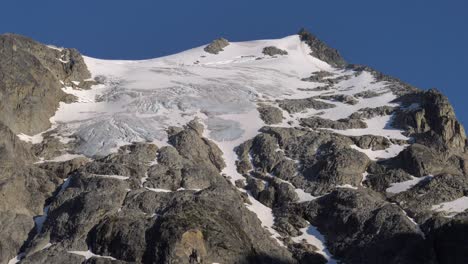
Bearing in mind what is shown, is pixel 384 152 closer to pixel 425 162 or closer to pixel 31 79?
pixel 425 162

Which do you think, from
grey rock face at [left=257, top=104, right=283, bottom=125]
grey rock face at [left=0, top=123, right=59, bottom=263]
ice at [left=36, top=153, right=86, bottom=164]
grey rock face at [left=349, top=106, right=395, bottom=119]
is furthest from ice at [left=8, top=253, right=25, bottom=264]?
grey rock face at [left=349, top=106, right=395, bottom=119]

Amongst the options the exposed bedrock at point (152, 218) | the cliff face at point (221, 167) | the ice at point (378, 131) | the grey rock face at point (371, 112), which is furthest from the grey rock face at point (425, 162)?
the exposed bedrock at point (152, 218)

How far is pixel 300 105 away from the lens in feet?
368

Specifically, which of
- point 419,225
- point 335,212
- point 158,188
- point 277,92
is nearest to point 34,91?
point 158,188

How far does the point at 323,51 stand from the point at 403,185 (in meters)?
75.1

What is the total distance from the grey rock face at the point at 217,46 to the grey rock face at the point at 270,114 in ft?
167

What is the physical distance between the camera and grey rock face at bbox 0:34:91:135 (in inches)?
3883

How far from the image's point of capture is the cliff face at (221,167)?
239 feet

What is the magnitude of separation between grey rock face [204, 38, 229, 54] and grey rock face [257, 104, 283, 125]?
2008 inches

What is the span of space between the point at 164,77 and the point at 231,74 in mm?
11717

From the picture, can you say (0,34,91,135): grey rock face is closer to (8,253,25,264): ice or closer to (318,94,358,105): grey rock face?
(8,253,25,264): ice

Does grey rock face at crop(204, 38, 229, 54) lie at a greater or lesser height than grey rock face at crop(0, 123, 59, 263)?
greater

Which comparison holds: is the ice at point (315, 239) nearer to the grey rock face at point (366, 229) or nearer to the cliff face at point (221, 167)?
the cliff face at point (221, 167)

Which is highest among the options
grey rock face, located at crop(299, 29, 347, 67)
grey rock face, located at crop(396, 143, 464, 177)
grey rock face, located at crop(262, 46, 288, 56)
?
grey rock face, located at crop(299, 29, 347, 67)
